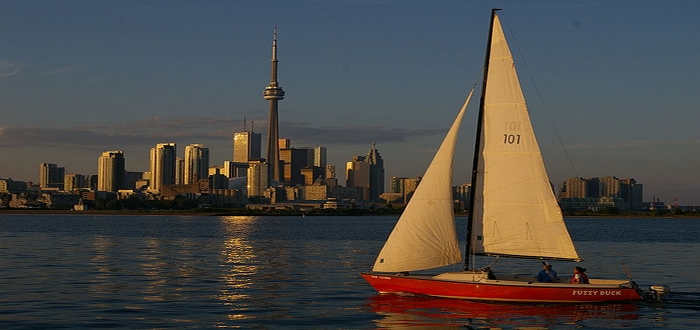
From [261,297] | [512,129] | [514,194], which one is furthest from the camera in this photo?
[261,297]

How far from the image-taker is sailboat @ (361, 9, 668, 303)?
36062 millimetres

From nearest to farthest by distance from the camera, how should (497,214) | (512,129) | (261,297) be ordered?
1. (512,129)
2. (497,214)
3. (261,297)

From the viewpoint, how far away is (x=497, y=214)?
1441 inches

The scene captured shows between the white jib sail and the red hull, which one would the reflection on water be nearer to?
the white jib sail

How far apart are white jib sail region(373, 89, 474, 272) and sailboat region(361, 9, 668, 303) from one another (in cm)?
4

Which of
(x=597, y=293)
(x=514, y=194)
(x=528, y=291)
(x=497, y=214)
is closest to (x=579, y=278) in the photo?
(x=597, y=293)

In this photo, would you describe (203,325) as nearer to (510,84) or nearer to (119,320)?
(119,320)

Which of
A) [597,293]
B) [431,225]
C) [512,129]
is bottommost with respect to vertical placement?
[597,293]

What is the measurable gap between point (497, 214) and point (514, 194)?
1.05m

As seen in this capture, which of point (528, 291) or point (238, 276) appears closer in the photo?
point (528, 291)

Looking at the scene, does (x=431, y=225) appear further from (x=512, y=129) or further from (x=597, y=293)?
(x=597, y=293)

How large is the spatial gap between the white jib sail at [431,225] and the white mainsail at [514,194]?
1211 mm

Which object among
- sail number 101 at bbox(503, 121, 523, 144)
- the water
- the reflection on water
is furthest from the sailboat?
the reflection on water

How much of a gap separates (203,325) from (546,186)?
14544mm
